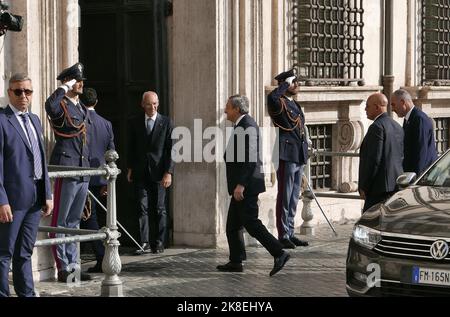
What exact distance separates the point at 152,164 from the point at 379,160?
8.96ft

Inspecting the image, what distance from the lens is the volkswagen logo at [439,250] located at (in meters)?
8.78

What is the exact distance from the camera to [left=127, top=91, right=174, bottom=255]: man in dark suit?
13.5 m

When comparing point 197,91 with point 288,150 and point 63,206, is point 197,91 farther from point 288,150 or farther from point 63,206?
point 63,206

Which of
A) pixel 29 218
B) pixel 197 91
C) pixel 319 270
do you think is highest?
pixel 197 91

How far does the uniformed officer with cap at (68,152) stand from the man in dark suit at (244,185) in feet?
4.72

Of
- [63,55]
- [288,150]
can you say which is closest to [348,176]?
[288,150]

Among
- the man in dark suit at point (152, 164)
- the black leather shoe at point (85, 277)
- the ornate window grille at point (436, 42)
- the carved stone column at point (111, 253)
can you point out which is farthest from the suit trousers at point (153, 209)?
the ornate window grille at point (436, 42)

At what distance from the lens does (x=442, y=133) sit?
19656 millimetres

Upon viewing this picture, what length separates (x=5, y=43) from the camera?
11430 millimetres

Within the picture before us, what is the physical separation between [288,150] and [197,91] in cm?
124

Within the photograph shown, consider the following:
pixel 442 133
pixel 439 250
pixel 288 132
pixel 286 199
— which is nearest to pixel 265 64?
pixel 288 132

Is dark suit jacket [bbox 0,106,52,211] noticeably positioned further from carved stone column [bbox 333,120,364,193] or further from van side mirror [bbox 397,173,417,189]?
carved stone column [bbox 333,120,364,193]

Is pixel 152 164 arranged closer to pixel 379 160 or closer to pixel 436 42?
pixel 379 160
